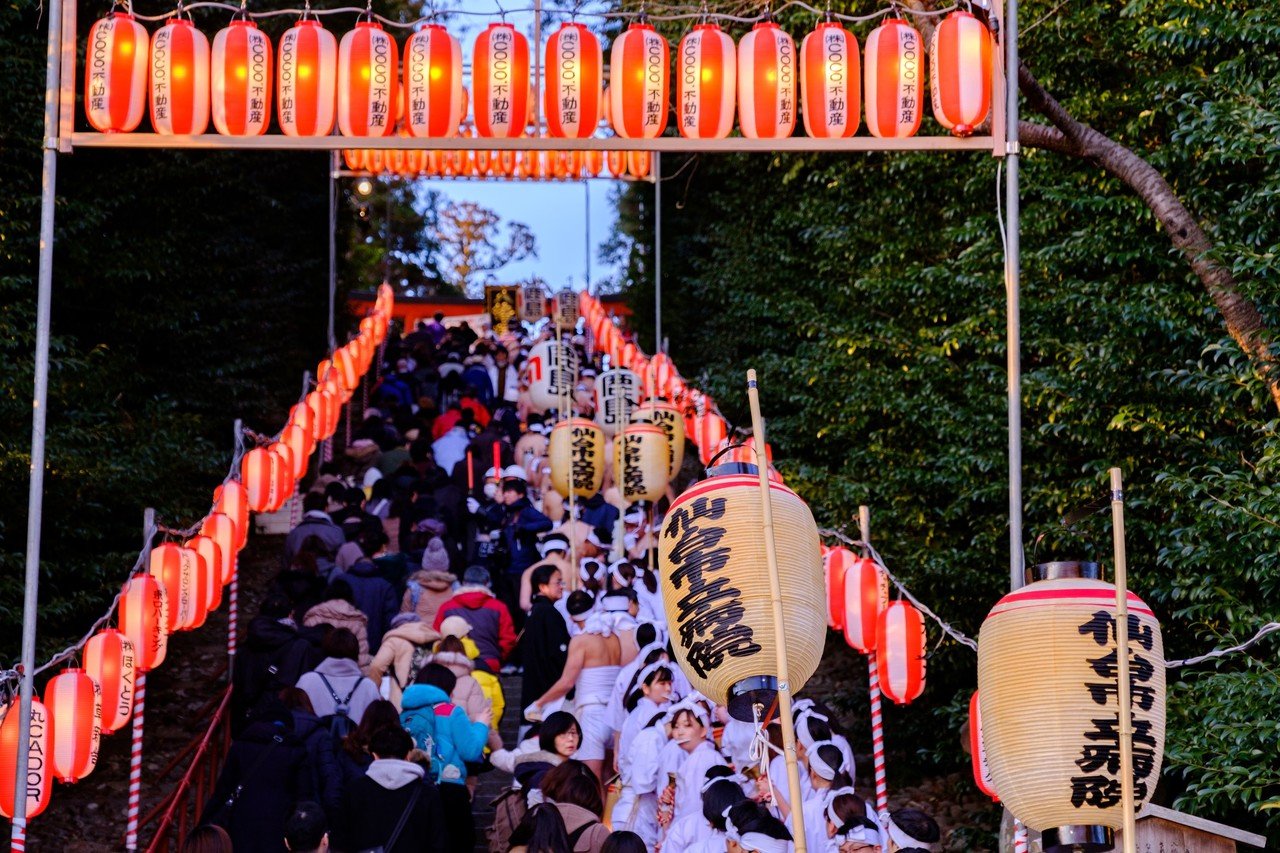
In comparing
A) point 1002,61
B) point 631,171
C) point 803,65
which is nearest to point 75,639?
point 803,65

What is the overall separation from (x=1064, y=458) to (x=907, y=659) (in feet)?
10.4

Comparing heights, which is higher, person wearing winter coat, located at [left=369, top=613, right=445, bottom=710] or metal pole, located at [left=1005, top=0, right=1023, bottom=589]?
metal pole, located at [left=1005, top=0, right=1023, bottom=589]

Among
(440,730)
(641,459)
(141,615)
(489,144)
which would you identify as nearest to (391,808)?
(440,730)

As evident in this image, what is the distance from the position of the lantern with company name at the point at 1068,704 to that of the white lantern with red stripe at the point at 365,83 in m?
4.66

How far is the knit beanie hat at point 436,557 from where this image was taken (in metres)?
13.6

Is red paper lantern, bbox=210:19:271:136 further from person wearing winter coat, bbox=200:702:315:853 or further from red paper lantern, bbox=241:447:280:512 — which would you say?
red paper lantern, bbox=241:447:280:512

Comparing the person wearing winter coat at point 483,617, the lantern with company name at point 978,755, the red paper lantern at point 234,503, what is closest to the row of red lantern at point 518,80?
the lantern with company name at point 978,755

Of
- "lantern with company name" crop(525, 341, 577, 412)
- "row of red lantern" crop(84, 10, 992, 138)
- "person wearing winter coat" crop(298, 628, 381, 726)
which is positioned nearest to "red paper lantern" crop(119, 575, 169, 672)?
"person wearing winter coat" crop(298, 628, 381, 726)

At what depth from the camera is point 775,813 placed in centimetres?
820

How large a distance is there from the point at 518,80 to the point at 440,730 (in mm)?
3920

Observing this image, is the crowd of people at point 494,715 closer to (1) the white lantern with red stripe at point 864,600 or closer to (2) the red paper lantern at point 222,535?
(2) the red paper lantern at point 222,535

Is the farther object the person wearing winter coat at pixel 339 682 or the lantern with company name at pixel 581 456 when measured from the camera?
the lantern with company name at pixel 581 456

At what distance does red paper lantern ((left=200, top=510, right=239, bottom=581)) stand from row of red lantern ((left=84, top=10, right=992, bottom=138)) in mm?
3796

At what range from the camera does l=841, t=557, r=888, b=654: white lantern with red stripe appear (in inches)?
394
